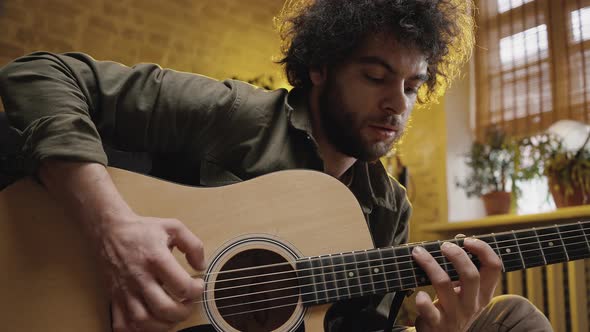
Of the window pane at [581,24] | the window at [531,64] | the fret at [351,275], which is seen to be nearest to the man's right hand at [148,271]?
the fret at [351,275]

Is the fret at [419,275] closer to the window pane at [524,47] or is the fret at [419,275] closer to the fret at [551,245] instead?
the fret at [551,245]

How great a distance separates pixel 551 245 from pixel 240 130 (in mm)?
747

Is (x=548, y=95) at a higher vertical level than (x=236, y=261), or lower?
higher

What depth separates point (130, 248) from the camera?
3.04ft

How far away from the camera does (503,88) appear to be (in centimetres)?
376

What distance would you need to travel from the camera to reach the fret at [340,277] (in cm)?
106

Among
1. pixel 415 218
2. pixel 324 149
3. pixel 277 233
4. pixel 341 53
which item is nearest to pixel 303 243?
pixel 277 233

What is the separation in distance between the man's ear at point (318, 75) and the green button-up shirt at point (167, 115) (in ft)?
0.74

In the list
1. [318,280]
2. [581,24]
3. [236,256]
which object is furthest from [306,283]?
[581,24]

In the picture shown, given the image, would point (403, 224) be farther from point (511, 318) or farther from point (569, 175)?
point (569, 175)

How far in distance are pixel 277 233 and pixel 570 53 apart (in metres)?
2.98

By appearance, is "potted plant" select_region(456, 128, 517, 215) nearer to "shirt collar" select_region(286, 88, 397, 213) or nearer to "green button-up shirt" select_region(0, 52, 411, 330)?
"shirt collar" select_region(286, 88, 397, 213)

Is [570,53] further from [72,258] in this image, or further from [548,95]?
[72,258]

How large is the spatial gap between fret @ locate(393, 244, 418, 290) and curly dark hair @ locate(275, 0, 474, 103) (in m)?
0.64
